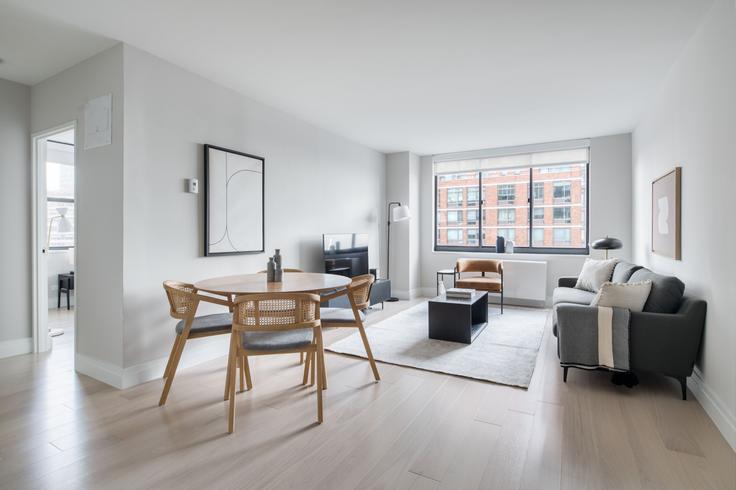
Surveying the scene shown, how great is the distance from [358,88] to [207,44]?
1413 millimetres

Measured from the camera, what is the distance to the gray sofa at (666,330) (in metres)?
2.58

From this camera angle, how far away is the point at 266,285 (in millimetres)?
2746

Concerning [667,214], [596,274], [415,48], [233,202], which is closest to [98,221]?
[233,202]

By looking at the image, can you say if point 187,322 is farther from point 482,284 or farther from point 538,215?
point 538,215

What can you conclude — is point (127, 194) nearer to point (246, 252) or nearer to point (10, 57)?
point (246, 252)

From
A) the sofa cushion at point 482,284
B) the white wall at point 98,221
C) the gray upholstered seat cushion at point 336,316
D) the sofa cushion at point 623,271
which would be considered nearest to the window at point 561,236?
the sofa cushion at point 482,284

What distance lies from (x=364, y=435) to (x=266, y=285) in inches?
47.0

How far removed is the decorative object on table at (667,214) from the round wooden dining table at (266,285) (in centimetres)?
271

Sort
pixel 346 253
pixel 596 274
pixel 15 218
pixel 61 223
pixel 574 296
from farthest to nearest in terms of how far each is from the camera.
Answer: pixel 61 223, pixel 346 253, pixel 596 274, pixel 574 296, pixel 15 218

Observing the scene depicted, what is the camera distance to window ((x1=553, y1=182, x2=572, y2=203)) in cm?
624

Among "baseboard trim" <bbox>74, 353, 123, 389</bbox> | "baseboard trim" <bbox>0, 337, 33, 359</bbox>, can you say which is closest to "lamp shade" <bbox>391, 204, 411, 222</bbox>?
"baseboard trim" <bbox>74, 353, 123, 389</bbox>

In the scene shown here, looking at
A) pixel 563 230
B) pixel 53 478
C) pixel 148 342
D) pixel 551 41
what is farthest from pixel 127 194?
pixel 563 230

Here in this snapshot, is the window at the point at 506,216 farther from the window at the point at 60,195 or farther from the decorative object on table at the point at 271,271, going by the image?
the window at the point at 60,195

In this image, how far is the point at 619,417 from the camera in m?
2.39
